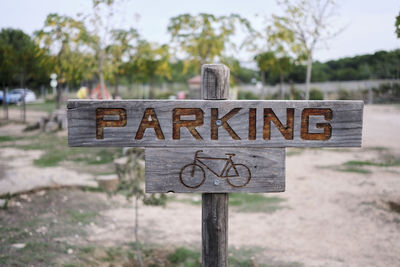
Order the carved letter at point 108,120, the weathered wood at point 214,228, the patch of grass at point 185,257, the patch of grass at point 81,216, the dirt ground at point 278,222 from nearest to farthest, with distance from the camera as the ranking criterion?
the carved letter at point 108,120 → the weathered wood at point 214,228 → the patch of grass at point 185,257 → the dirt ground at point 278,222 → the patch of grass at point 81,216

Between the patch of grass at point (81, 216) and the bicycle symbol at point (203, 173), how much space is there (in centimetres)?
347

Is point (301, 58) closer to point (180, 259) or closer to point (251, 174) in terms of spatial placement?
point (180, 259)

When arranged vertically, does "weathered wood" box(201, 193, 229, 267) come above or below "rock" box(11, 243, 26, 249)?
above

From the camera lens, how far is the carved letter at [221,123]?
172 centimetres

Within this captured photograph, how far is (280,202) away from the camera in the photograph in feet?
19.9

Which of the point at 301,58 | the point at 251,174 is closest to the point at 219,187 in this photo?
the point at 251,174

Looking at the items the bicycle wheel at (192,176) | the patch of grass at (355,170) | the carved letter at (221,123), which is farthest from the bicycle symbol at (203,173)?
the patch of grass at (355,170)

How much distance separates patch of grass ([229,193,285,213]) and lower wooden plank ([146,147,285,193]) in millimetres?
4044

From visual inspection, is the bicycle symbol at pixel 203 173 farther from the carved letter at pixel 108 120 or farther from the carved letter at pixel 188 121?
the carved letter at pixel 108 120

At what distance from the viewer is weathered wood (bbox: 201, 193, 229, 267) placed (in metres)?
1.82

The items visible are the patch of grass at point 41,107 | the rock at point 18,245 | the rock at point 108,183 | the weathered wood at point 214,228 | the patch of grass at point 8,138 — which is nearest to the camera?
the weathered wood at point 214,228

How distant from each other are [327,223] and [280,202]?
1.10 metres

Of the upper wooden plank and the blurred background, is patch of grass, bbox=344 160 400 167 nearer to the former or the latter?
the blurred background

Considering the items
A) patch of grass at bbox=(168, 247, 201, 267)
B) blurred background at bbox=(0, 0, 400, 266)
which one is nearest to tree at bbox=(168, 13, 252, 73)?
blurred background at bbox=(0, 0, 400, 266)
